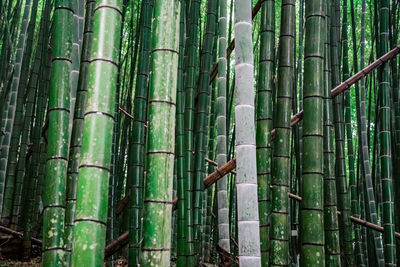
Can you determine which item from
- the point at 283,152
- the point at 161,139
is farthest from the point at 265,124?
the point at 161,139

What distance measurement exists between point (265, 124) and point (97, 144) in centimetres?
85

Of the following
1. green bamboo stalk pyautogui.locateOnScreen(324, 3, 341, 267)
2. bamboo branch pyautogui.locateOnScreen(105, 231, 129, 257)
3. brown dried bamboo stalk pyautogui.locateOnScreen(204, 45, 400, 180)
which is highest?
brown dried bamboo stalk pyautogui.locateOnScreen(204, 45, 400, 180)

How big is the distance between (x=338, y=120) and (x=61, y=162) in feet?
6.16

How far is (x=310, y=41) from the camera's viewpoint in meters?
1.62

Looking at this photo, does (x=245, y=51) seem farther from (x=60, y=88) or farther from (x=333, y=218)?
(x=333, y=218)

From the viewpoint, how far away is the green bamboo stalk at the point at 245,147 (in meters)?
1.27

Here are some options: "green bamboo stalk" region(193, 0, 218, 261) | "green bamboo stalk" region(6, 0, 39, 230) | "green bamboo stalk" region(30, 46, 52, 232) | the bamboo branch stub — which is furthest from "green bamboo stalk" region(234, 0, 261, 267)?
"green bamboo stalk" region(6, 0, 39, 230)

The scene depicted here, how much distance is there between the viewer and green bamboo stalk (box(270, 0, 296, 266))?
5.21ft

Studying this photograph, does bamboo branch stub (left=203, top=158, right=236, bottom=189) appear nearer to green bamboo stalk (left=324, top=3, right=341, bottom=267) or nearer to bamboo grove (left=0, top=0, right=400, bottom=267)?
bamboo grove (left=0, top=0, right=400, bottom=267)

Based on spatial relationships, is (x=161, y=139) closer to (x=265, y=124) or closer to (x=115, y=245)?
(x=265, y=124)

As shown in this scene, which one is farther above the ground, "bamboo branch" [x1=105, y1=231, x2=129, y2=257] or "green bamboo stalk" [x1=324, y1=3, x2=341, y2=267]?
"green bamboo stalk" [x1=324, y1=3, x2=341, y2=267]

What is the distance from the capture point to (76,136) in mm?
1641

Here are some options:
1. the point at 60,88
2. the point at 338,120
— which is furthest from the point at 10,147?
the point at 338,120

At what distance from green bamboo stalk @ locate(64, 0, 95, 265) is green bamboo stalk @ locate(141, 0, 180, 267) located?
55cm
